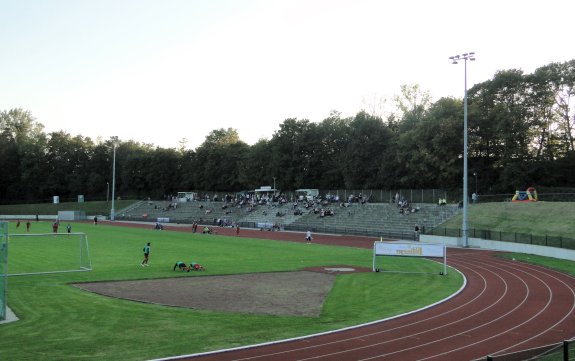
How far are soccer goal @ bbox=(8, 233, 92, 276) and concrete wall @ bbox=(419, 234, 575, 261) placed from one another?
30900 millimetres

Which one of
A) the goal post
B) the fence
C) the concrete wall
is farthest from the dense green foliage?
the goal post

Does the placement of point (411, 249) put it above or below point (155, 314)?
above

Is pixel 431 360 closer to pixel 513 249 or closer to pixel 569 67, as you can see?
pixel 513 249

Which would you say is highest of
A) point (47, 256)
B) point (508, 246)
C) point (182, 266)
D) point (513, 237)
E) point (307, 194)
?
point (307, 194)

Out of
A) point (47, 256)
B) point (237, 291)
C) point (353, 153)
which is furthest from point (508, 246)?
point (353, 153)

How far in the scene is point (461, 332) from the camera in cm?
1609

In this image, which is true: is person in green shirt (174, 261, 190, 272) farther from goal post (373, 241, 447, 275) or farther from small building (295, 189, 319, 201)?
small building (295, 189, 319, 201)

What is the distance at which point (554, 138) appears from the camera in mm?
64688

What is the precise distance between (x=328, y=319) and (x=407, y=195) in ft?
172

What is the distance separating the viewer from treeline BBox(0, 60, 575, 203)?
63.0 metres

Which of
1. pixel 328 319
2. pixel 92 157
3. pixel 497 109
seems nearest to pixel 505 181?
pixel 497 109

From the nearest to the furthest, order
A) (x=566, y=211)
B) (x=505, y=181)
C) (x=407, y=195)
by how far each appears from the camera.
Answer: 1. (x=566, y=211)
2. (x=505, y=181)
3. (x=407, y=195)

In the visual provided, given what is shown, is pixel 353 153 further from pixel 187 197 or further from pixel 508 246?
pixel 508 246

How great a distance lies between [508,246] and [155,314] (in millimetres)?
33385
